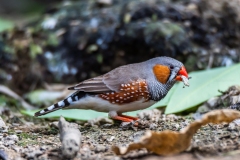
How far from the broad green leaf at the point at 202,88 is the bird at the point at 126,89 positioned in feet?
0.94

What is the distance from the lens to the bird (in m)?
4.71

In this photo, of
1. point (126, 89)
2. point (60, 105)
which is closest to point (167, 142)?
point (126, 89)

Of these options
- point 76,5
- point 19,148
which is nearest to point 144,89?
point 19,148

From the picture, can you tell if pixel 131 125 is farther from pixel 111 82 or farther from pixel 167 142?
pixel 167 142

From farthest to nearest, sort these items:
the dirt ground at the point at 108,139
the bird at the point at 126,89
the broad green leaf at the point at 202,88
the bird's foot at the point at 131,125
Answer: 1. the broad green leaf at the point at 202,88
2. the bird at the point at 126,89
3. the bird's foot at the point at 131,125
4. the dirt ground at the point at 108,139

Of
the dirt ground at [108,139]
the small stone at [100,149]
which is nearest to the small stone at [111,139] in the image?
→ the dirt ground at [108,139]

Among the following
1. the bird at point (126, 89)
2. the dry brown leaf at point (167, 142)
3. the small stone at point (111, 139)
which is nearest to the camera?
the dry brown leaf at point (167, 142)

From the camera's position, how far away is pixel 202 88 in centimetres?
530

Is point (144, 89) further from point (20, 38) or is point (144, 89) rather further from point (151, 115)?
point (20, 38)

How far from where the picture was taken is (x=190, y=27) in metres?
7.29

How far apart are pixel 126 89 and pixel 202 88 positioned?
1.04 m

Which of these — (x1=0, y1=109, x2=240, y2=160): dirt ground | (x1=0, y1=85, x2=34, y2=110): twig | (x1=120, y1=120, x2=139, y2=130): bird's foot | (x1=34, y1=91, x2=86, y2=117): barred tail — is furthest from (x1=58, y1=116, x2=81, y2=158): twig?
(x1=0, y1=85, x2=34, y2=110): twig

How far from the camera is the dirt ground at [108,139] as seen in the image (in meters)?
3.32

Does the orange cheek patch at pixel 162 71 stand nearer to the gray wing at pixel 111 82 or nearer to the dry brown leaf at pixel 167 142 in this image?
the gray wing at pixel 111 82
